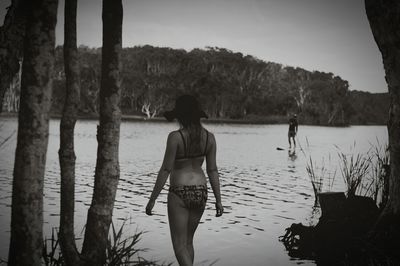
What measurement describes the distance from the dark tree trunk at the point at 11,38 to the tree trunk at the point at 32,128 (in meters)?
0.82

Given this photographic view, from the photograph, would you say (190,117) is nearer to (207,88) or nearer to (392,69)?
(392,69)

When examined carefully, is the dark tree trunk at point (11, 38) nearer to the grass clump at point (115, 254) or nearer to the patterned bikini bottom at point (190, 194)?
the grass clump at point (115, 254)

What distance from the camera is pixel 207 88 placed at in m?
70.7

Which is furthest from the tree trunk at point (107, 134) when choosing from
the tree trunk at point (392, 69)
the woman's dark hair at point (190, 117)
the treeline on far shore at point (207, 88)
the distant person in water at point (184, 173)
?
the treeline on far shore at point (207, 88)

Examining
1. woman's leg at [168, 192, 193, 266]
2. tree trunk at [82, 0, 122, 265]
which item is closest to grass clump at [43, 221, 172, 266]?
tree trunk at [82, 0, 122, 265]

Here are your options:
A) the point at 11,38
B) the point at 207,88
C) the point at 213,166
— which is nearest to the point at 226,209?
the point at 213,166

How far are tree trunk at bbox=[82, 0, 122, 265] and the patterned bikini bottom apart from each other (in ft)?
2.44

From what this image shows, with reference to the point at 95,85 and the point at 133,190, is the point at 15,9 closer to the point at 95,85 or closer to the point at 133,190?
the point at 133,190

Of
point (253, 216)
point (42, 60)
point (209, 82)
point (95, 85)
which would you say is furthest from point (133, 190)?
point (209, 82)

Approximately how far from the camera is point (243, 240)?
256 inches

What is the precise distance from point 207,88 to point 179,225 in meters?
67.7

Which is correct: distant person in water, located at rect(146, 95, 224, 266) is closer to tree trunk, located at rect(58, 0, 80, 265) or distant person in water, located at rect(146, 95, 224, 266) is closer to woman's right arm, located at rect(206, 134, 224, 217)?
woman's right arm, located at rect(206, 134, 224, 217)

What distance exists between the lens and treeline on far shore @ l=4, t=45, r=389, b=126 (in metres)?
66.4

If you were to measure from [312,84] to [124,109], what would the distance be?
4462cm
